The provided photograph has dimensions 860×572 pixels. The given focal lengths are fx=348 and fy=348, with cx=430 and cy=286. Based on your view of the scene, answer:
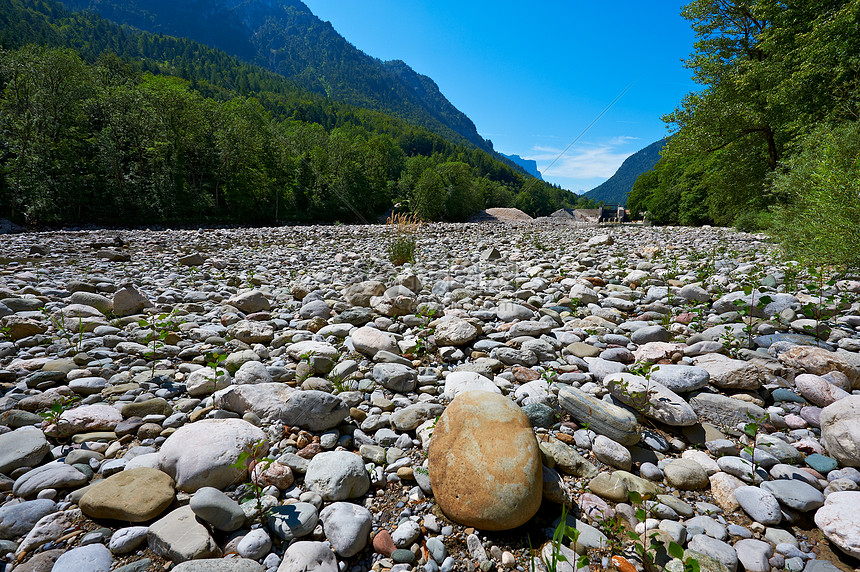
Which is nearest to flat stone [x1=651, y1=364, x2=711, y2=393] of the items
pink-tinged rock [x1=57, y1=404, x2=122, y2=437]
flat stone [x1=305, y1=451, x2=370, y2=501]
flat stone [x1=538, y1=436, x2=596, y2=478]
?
flat stone [x1=538, y1=436, x2=596, y2=478]

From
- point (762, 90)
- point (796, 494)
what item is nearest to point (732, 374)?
point (796, 494)

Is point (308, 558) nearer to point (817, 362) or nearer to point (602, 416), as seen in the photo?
point (602, 416)

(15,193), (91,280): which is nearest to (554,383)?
(91,280)

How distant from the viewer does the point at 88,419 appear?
252cm

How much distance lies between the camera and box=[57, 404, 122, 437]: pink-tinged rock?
2440 mm

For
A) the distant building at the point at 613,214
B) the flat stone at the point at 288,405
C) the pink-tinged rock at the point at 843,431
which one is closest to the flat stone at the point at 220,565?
the flat stone at the point at 288,405

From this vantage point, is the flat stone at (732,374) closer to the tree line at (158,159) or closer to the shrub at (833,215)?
the tree line at (158,159)

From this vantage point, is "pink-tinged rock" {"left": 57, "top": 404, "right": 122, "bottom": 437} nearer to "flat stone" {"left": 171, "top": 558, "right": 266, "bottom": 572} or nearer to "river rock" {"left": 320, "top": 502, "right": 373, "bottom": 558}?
"flat stone" {"left": 171, "top": 558, "right": 266, "bottom": 572}

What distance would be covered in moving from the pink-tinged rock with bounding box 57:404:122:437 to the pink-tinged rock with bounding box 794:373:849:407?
526 cm

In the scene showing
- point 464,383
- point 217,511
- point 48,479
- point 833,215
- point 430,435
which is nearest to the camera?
point 217,511

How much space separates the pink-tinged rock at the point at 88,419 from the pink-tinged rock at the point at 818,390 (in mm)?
5259

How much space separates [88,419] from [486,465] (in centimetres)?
285

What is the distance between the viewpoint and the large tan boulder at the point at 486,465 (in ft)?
5.83

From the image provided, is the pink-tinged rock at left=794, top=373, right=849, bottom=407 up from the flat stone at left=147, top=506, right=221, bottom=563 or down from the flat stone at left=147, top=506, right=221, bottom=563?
up
